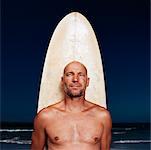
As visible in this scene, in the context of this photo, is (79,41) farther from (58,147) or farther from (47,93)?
(58,147)

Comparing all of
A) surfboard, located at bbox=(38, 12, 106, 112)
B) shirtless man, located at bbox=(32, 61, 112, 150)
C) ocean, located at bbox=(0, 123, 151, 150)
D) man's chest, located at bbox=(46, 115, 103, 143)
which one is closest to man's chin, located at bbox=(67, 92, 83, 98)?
shirtless man, located at bbox=(32, 61, 112, 150)

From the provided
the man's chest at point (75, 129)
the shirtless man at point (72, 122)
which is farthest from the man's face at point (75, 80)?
the man's chest at point (75, 129)

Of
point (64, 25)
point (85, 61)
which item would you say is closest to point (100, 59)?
point (85, 61)

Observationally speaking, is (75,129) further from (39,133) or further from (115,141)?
(115,141)

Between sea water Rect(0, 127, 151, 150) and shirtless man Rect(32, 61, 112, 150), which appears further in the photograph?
sea water Rect(0, 127, 151, 150)

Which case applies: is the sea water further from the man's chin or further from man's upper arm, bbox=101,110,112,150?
the man's chin

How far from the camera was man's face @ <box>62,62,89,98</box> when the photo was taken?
2379 millimetres

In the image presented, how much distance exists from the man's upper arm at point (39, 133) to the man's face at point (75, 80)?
0.83ft

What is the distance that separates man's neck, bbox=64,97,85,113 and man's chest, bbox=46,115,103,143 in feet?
0.15

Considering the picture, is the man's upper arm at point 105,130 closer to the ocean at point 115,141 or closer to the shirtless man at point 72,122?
the shirtless man at point 72,122

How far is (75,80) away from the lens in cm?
238

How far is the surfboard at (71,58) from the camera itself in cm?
292

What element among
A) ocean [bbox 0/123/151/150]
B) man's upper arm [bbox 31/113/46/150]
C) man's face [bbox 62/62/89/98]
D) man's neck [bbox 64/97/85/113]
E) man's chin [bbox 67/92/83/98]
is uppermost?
man's face [bbox 62/62/89/98]

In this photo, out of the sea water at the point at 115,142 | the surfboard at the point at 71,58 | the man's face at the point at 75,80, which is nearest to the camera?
the man's face at the point at 75,80
